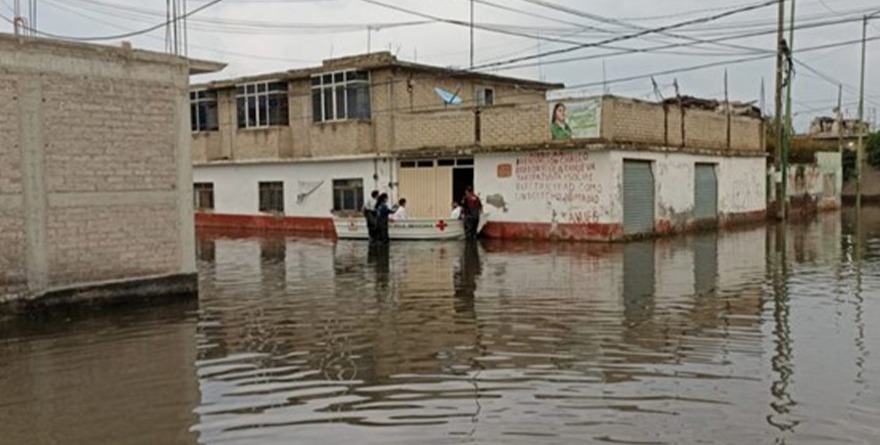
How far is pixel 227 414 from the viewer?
7324mm

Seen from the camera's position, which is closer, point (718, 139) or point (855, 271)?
point (855, 271)

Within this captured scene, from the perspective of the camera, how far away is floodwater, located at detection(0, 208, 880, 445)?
682 cm

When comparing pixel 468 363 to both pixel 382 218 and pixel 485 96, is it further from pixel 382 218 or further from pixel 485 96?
pixel 485 96

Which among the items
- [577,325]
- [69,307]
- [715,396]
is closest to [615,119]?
[577,325]

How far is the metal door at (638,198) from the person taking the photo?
86.5ft

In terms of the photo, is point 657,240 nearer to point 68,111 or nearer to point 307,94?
point 307,94

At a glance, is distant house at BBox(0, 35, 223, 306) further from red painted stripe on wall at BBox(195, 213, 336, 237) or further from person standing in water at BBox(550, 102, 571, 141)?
red painted stripe on wall at BBox(195, 213, 336, 237)

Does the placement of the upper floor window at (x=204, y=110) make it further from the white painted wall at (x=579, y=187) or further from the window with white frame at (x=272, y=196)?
the white painted wall at (x=579, y=187)

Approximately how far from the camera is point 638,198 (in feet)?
88.5

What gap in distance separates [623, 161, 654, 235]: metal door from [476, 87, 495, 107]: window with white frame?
321 inches

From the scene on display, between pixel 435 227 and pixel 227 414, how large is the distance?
1967 centimetres

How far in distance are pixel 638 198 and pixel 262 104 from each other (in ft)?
50.3

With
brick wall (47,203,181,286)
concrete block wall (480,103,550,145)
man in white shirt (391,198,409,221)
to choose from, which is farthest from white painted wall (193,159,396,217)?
brick wall (47,203,181,286)

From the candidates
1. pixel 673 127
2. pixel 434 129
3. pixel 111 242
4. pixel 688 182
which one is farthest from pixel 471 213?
pixel 111 242
